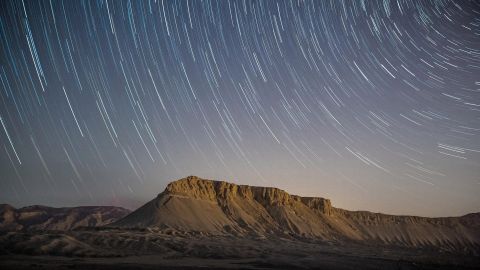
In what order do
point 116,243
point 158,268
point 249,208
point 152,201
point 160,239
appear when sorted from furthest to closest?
point 249,208 → point 152,201 → point 160,239 → point 116,243 → point 158,268

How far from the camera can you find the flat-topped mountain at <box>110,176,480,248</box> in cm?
12288

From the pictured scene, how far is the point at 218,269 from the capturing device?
148 feet

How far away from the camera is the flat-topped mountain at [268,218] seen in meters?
123

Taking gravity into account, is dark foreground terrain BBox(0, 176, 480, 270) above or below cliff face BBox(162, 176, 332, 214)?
below

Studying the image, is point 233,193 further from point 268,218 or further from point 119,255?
point 119,255

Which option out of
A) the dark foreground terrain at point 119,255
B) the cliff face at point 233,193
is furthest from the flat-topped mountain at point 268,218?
the dark foreground terrain at point 119,255

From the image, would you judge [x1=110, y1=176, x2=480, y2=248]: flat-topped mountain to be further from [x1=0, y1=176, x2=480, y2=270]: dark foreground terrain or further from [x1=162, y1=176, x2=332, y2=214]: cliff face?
[x1=0, y1=176, x2=480, y2=270]: dark foreground terrain

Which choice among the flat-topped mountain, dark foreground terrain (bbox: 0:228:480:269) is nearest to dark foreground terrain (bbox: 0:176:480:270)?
dark foreground terrain (bbox: 0:228:480:269)

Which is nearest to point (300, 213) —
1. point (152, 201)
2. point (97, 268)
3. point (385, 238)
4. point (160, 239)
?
point (385, 238)

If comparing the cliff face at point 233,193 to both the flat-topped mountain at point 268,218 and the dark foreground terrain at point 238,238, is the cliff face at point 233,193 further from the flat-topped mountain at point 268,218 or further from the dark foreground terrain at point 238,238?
the dark foreground terrain at point 238,238

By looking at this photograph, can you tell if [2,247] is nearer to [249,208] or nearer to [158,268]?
[158,268]

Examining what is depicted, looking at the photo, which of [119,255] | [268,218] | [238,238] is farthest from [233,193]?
[119,255]

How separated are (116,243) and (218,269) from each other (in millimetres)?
27715

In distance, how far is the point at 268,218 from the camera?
488 feet
